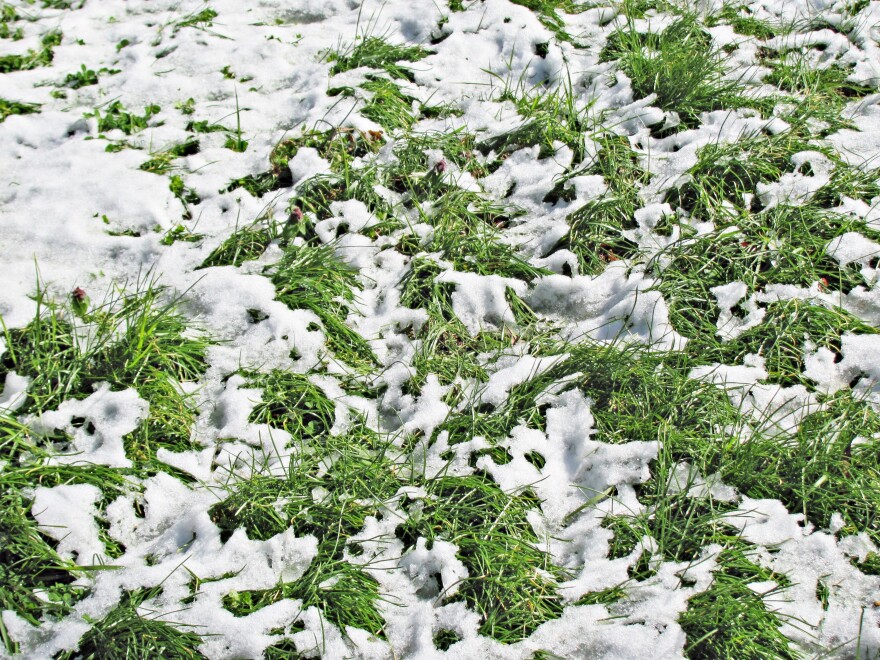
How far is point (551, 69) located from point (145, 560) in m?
3.06

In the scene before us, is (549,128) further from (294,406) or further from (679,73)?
(294,406)

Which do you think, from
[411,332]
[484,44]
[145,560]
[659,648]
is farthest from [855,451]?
[484,44]

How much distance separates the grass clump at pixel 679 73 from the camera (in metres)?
3.44

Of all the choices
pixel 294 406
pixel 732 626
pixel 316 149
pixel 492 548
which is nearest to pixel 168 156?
pixel 316 149

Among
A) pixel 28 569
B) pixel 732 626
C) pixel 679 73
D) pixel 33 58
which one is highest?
pixel 679 73

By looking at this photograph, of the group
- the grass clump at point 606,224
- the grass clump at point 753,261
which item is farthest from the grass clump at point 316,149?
the grass clump at point 753,261

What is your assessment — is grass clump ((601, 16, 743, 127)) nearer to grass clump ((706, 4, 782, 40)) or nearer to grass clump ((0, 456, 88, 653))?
grass clump ((706, 4, 782, 40))

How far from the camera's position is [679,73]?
3.44 meters

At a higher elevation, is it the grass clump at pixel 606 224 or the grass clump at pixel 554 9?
the grass clump at pixel 554 9

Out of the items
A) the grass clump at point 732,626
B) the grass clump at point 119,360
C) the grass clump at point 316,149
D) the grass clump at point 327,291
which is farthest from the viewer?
the grass clump at point 316,149

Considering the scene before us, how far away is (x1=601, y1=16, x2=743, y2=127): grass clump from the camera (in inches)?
135

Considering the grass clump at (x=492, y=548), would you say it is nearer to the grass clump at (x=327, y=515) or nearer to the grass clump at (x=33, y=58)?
the grass clump at (x=327, y=515)

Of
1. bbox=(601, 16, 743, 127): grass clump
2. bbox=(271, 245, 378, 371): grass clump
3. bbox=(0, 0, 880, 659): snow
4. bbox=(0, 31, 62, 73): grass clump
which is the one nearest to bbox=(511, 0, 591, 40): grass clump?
bbox=(0, 0, 880, 659): snow

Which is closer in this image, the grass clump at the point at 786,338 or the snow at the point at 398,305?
the snow at the point at 398,305
